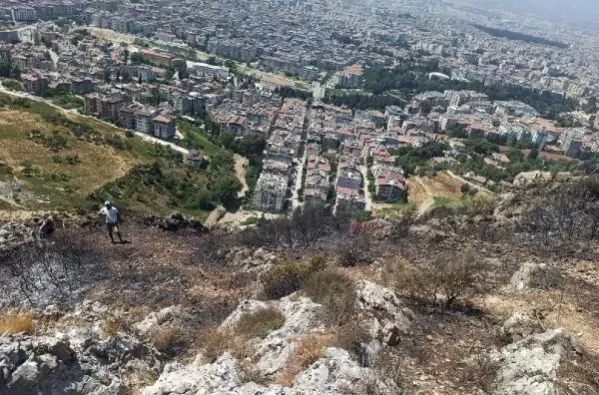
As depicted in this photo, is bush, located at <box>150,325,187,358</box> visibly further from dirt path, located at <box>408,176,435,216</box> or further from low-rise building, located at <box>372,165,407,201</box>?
low-rise building, located at <box>372,165,407,201</box>

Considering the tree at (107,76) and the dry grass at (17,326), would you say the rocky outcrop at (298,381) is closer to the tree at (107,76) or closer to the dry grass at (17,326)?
the dry grass at (17,326)

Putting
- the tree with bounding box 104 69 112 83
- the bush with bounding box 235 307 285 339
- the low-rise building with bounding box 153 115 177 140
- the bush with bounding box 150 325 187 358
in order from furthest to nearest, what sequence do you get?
the tree with bounding box 104 69 112 83
the low-rise building with bounding box 153 115 177 140
the bush with bounding box 150 325 187 358
the bush with bounding box 235 307 285 339

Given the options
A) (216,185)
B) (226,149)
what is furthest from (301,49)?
(216,185)

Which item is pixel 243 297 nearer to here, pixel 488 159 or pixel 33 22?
pixel 488 159

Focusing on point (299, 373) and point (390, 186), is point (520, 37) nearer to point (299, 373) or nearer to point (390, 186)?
point (390, 186)

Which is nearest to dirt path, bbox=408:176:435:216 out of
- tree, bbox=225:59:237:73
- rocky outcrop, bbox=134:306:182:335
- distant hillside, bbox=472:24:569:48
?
rocky outcrop, bbox=134:306:182:335

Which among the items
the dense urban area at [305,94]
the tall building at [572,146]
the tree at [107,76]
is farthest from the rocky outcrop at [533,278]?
the tree at [107,76]
